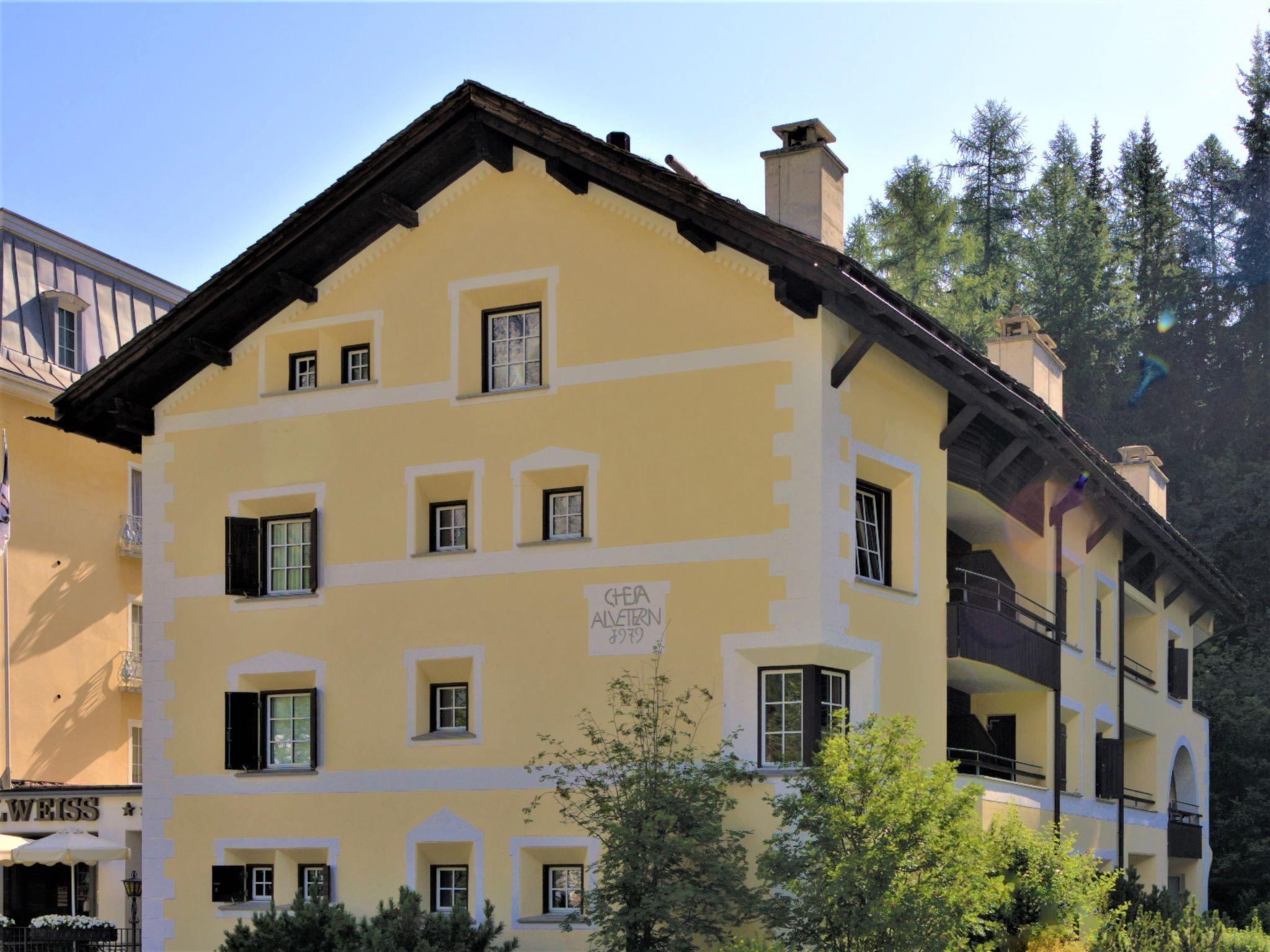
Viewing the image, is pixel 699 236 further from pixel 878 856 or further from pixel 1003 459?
pixel 878 856

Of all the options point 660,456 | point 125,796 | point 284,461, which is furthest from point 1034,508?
point 125,796

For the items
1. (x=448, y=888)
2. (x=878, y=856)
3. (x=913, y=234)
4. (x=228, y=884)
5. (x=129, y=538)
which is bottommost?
(x=228, y=884)

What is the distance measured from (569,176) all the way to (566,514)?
4572mm

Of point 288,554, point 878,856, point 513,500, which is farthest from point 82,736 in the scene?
point 878,856

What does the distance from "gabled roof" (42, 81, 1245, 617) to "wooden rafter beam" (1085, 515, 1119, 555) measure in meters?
2.81

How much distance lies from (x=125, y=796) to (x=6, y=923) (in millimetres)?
2716

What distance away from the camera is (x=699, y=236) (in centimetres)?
2116

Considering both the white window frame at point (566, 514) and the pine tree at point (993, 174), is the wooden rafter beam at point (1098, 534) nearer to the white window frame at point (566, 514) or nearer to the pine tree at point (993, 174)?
the white window frame at point (566, 514)

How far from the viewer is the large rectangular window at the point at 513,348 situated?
22.8 m

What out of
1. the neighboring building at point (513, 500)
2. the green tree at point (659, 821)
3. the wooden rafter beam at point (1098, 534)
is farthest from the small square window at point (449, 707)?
the wooden rafter beam at point (1098, 534)

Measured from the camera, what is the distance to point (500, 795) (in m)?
21.5

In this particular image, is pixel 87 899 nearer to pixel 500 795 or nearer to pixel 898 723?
pixel 500 795

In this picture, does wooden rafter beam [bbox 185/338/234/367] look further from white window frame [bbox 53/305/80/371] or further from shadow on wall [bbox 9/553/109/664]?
white window frame [bbox 53/305/80/371]

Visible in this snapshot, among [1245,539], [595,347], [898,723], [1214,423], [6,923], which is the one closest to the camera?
[898,723]
